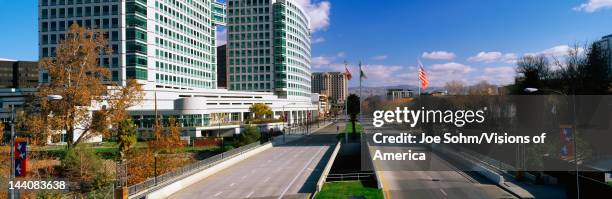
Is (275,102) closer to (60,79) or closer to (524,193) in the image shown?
(60,79)

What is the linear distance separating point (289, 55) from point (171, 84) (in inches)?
1922

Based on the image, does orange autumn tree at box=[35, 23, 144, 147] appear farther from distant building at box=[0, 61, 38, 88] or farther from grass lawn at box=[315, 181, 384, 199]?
distant building at box=[0, 61, 38, 88]

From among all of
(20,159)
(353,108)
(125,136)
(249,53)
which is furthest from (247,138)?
(249,53)

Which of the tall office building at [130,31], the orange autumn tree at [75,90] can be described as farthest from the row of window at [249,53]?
the orange autumn tree at [75,90]

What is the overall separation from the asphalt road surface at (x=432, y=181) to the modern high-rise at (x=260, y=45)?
8847 centimetres

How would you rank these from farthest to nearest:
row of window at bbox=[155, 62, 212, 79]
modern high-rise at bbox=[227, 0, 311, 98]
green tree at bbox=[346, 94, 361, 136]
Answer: modern high-rise at bbox=[227, 0, 311, 98], row of window at bbox=[155, 62, 212, 79], green tree at bbox=[346, 94, 361, 136]

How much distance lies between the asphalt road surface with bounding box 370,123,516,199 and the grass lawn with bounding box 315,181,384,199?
1062mm

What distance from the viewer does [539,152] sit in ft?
124

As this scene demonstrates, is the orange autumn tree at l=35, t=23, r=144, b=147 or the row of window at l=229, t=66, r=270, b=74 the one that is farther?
the row of window at l=229, t=66, r=270, b=74

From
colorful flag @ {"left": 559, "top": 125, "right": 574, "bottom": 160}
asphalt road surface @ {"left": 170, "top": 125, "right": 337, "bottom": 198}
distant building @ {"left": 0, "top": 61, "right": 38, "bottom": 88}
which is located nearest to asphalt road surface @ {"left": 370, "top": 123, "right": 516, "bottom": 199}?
asphalt road surface @ {"left": 170, "top": 125, "right": 337, "bottom": 198}

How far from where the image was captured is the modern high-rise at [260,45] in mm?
136500

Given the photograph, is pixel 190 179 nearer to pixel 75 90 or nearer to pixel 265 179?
pixel 265 179

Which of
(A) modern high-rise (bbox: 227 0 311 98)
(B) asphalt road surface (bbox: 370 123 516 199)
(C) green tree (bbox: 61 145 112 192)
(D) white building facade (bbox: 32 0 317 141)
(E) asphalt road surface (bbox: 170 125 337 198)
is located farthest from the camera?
(A) modern high-rise (bbox: 227 0 311 98)

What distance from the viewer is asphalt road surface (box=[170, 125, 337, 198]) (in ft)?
110
